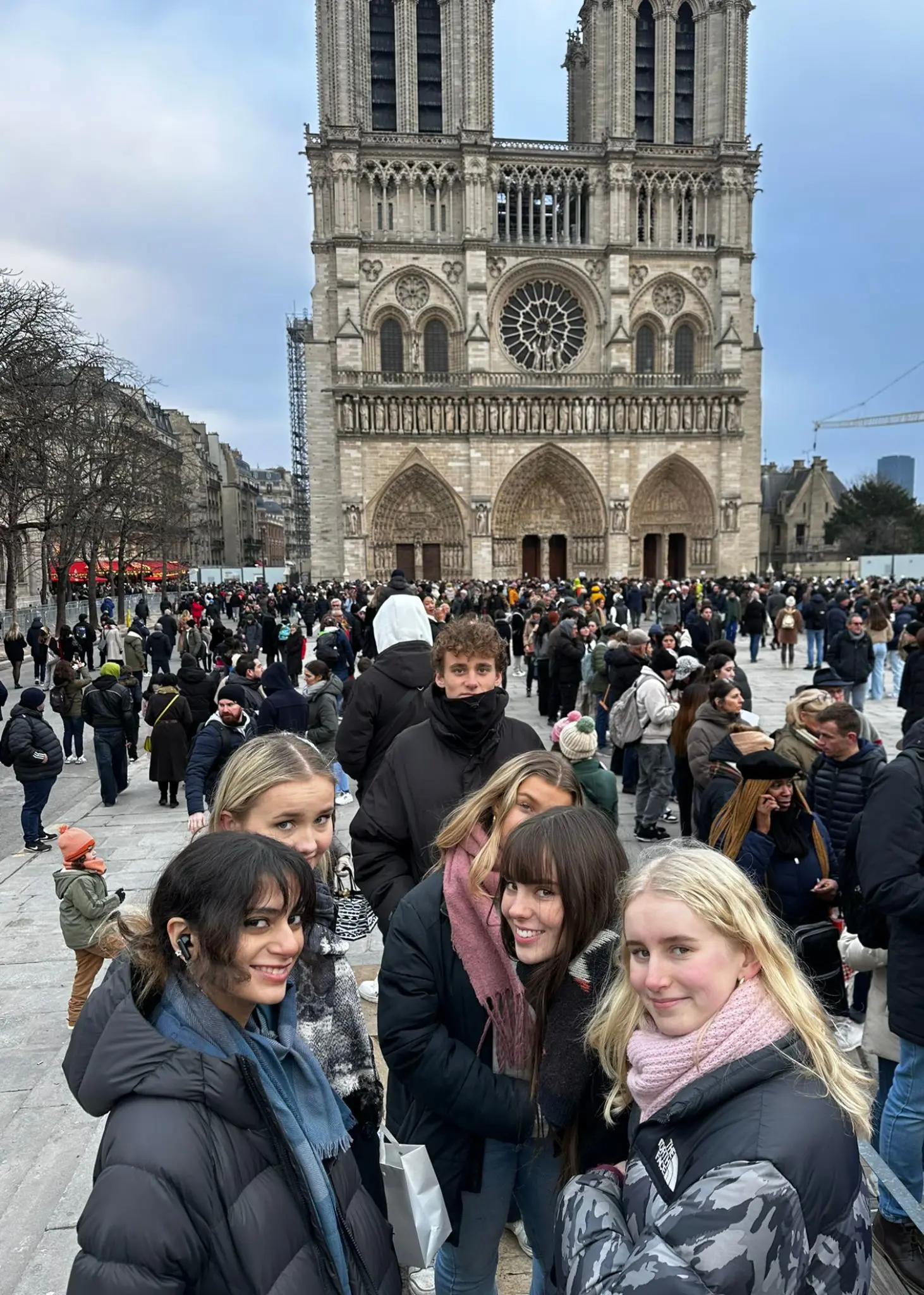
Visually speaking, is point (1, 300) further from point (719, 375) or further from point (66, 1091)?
point (719, 375)

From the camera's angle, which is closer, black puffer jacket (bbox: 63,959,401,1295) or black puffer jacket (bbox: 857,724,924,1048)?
black puffer jacket (bbox: 63,959,401,1295)

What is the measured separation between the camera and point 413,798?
2.44 meters

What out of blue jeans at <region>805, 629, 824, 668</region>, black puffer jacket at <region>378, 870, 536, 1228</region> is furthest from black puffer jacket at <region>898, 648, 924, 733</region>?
black puffer jacket at <region>378, 870, 536, 1228</region>

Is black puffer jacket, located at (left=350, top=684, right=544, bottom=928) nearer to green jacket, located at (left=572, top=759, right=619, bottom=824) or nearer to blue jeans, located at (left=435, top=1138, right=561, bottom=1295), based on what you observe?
blue jeans, located at (left=435, top=1138, right=561, bottom=1295)

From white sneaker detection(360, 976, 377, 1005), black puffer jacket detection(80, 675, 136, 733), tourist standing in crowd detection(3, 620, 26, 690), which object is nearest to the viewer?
white sneaker detection(360, 976, 377, 1005)

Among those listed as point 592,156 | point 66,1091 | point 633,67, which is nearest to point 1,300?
point 66,1091

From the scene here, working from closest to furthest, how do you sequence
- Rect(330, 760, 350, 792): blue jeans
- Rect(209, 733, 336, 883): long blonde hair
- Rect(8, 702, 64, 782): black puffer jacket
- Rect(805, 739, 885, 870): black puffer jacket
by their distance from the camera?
Rect(209, 733, 336, 883): long blonde hair → Rect(805, 739, 885, 870): black puffer jacket → Rect(8, 702, 64, 782): black puffer jacket → Rect(330, 760, 350, 792): blue jeans

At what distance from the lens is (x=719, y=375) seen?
33.6 meters

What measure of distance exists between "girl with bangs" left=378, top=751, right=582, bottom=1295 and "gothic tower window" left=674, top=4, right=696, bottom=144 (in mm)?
39165

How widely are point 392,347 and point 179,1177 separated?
34.9 meters

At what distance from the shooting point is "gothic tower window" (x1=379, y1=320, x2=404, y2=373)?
3294 centimetres

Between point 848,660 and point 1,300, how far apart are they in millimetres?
14935

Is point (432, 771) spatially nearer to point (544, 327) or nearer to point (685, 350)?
point (544, 327)

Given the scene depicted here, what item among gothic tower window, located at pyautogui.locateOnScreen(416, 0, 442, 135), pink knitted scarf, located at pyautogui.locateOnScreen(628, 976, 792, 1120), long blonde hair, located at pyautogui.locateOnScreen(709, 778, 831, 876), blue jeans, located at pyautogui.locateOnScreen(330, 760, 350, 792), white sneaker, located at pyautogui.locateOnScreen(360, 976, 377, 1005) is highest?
gothic tower window, located at pyautogui.locateOnScreen(416, 0, 442, 135)
